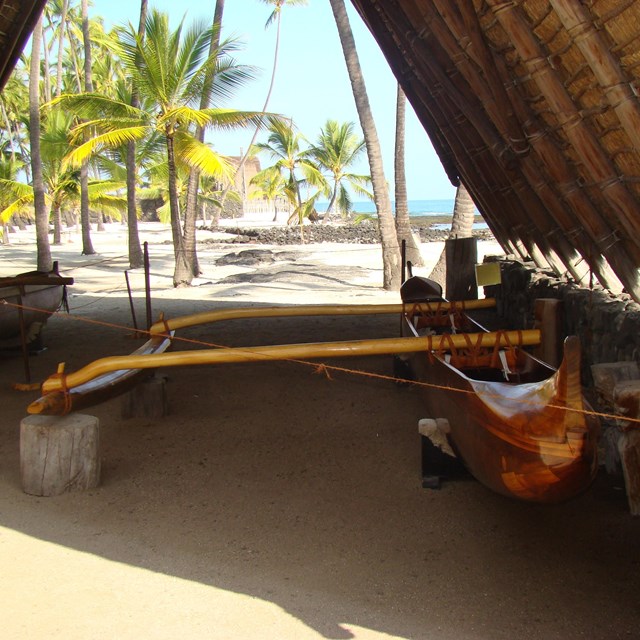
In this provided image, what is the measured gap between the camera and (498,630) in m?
2.87

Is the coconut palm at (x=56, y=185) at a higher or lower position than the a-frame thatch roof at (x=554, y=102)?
higher

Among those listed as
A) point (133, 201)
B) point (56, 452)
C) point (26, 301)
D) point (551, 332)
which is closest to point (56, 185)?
point (133, 201)

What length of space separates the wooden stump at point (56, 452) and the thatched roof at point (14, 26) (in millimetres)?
3959

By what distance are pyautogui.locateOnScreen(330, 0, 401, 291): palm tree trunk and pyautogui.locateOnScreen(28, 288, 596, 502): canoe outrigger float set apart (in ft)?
22.6

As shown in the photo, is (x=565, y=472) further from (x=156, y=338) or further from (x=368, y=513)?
(x=156, y=338)

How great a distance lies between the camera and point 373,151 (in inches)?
488

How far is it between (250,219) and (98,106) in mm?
38779

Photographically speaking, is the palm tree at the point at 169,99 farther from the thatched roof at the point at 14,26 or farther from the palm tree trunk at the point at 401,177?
the thatched roof at the point at 14,26

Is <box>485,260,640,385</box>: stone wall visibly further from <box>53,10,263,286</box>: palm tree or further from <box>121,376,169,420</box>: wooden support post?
<box>53,10,263,286</box>: palm tree

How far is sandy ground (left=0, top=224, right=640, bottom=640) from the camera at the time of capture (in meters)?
2.93

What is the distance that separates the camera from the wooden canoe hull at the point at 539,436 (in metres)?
2.82

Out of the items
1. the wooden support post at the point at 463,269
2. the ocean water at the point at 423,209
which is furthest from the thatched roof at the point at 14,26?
the ocean water at the point at 423,209

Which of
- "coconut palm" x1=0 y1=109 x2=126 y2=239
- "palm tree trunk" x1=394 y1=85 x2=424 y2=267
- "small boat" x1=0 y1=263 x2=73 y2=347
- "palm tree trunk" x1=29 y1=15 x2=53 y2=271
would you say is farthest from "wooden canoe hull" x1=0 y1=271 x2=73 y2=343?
"coconut palm" x1=0 y1=109 x2=126 y2=239

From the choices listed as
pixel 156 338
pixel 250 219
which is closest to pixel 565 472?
pixel 156 338
